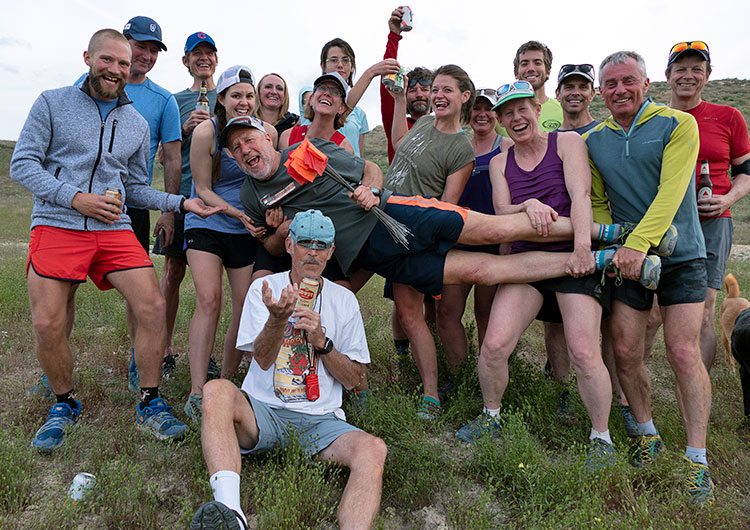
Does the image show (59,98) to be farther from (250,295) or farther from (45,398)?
(45,398)

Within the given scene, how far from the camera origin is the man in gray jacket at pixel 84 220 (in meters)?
3.76

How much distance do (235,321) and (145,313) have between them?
841mm

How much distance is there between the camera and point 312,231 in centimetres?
359

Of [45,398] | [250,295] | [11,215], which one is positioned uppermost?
[250,295]

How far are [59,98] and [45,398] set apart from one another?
2478 millimetres

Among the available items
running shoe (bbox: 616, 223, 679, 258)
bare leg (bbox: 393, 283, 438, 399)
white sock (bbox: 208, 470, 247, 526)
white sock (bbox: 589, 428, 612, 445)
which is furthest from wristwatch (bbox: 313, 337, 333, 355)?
running shoe (bbox: 616, 223, 679, 258)

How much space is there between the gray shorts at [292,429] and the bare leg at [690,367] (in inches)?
90.9

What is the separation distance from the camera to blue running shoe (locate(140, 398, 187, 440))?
381 cm

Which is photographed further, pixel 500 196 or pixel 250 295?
pixel 500 196

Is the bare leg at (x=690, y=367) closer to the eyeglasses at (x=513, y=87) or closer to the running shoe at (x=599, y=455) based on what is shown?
the running shoe at (x=599, y=455)

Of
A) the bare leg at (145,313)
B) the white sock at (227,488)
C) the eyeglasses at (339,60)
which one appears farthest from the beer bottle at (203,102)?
the white sock at (227,488)

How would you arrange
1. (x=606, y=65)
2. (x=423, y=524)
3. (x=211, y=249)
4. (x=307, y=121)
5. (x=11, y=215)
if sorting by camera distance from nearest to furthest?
1. (x=423, y=524)
2. (x=606, y=65)
3. (x=211, y=249)
4. (x=307, y=121)
5. (x=11, y=215)

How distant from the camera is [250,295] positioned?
3658 millimetres

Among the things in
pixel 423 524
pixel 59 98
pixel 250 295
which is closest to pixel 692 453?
pixel 423 524
